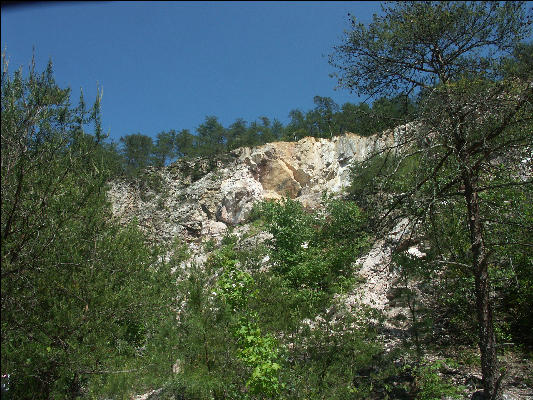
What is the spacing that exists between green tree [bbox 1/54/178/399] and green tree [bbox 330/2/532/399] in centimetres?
427

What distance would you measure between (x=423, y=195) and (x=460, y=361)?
4166 mm

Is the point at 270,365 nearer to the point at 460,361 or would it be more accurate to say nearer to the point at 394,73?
the point at 460,361

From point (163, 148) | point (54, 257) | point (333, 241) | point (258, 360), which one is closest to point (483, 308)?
point (333, 241)

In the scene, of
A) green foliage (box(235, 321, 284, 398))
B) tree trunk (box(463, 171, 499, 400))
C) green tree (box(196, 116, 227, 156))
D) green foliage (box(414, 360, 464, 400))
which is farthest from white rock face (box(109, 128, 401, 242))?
tree trunk (box(463, 171, 499, 400))

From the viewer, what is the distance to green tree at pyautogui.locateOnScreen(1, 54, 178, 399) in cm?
508

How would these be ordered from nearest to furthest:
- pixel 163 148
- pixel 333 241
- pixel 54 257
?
1. pixel 54 257
2. pixel 333 241
3. pixel 163 148

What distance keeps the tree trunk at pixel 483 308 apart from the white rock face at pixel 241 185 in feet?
75.8

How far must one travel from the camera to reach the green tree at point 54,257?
200 inches

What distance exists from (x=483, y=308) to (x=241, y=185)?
1052 inches

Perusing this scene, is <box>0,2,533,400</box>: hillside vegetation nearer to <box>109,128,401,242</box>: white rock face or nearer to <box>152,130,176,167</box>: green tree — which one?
<box>109,128,401,242</box>: white rock face

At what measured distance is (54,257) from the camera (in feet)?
17.7

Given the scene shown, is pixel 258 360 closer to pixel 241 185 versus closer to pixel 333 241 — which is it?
pixel 333 241

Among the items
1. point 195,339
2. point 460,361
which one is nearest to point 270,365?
point 195,339

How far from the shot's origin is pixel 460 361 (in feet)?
27.4
